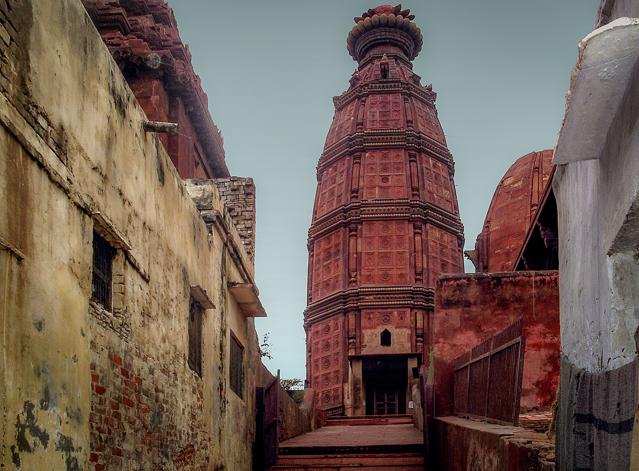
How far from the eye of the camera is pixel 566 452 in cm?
514

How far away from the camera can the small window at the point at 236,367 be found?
11930 mm

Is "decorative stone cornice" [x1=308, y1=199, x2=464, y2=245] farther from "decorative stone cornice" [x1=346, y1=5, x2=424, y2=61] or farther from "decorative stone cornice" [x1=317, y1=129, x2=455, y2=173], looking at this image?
"decorative stone cornice" [x1=346, y1=5, x2=424, y2=61]

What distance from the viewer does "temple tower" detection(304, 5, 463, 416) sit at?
95.7ft

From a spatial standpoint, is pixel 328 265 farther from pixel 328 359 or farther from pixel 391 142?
pixel 391 142

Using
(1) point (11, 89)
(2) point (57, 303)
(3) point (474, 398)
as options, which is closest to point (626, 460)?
(2) point (57, 303)

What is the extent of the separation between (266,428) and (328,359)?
1764 cm

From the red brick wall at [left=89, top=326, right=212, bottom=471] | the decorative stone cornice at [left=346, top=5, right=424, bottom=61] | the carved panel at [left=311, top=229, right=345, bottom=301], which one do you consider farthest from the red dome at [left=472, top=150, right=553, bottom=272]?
the red brick wall at [left=89, top=326, right=212, bottom=471]

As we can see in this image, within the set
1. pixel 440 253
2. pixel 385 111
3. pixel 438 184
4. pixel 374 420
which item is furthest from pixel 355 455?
pixel 385 111

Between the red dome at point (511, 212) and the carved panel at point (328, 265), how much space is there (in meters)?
5.14

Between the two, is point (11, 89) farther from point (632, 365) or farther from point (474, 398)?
point (474, 398)

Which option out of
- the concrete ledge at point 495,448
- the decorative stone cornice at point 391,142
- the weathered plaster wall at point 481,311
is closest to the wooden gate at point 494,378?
the concrete ledge at point 495,448

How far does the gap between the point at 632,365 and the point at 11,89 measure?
11.1 feet

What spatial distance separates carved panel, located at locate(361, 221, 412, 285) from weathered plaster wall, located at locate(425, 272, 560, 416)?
1770cm

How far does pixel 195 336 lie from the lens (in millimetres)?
9539
